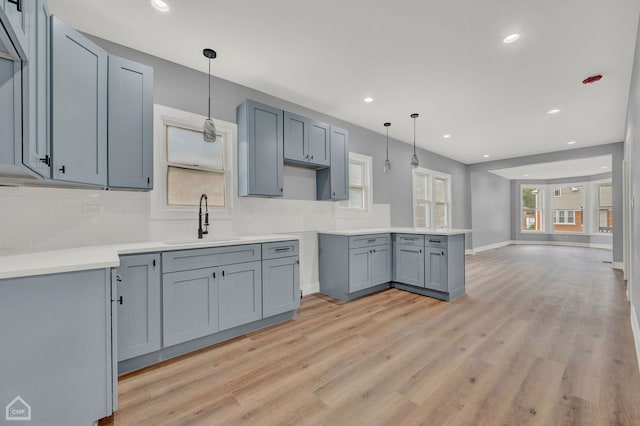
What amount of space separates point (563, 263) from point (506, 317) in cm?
489

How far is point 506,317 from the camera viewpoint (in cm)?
312

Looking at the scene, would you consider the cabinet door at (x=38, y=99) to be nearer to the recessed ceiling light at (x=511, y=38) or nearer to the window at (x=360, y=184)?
the recessed ceiling light at (x=511, y=38)

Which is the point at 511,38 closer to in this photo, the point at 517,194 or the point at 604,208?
the point at 517,194

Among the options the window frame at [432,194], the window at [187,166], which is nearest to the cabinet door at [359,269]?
the window at [187,166]

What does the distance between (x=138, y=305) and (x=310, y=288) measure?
→ 238 cm

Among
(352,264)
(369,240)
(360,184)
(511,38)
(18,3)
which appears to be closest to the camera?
(18,3)

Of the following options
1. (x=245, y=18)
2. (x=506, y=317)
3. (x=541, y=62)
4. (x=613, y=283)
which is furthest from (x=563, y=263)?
(x=245, y=18)

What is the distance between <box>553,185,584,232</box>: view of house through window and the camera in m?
9.78

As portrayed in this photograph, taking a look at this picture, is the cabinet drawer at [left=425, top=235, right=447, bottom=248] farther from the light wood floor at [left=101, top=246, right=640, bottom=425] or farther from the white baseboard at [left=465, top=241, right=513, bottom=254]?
the white baseboard at [left=465, top=241, right=513, bottom=254]

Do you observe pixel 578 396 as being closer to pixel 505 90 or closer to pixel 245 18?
pixel 505 90

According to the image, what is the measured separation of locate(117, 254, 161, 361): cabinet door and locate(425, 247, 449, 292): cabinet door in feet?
11.0

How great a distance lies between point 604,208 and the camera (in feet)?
30.1

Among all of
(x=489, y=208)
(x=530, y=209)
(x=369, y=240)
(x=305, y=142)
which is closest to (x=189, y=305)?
(x=305, y=142)

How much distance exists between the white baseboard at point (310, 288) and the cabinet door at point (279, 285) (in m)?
0.89
